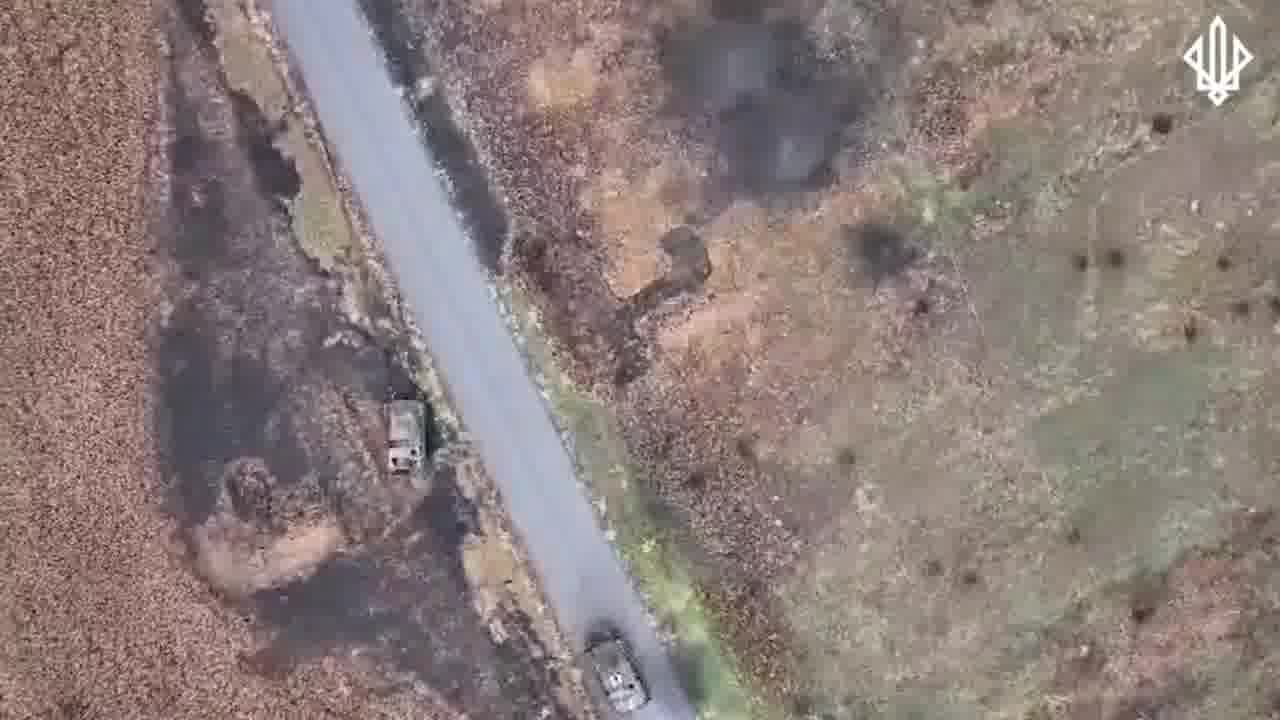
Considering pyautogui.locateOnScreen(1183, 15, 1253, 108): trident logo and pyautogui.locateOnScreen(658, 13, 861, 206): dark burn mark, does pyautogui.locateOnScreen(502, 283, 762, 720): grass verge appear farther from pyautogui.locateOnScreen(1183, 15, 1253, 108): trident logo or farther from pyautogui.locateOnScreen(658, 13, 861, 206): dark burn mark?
pyautogui.locateOnScreen(1183, 15, 1253, 108): trident logo

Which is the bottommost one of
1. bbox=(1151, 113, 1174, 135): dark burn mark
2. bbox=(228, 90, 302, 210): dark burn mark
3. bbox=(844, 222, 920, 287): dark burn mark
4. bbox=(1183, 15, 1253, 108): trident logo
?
bbox=(228, 90, 302, 210): dark burn mark

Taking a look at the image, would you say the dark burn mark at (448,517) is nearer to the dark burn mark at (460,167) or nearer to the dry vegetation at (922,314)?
the dry vegetation at (922,314)

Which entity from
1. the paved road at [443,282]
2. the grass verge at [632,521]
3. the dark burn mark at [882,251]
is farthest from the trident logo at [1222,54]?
the paved road at [443,282]

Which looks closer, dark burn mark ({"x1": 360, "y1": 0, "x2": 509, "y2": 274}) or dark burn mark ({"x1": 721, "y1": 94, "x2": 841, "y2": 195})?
dark burn mark ({"x1": 721, "y1": 94, "x2": 841, "y2": 195})

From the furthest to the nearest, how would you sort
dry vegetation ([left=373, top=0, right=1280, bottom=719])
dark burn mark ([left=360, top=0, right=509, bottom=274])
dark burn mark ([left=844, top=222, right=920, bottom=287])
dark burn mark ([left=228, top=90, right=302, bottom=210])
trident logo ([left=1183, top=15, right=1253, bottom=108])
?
1. dark burn mark ([left=228, top=90, right=302, bottom=210])
2. dark burn mark ([left=360, top=0, right=509, bottom=274])
3. dark burn mark ([left=844, top=222, right=920, bottom=287])
4. dry vegetation ([left=373, top=0, right=1280, bottom=719])
5. trident logo ([left=1183, top=15, right=1253, bottom=108])

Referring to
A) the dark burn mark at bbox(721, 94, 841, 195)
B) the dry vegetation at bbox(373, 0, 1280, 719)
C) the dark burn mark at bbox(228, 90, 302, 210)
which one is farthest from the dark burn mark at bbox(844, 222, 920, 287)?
the dark burn mark at bbox(228, 90, 302, 210)

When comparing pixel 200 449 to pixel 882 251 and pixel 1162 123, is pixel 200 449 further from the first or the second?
pixel 1162 123

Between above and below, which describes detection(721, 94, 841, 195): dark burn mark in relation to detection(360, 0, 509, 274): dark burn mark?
above
